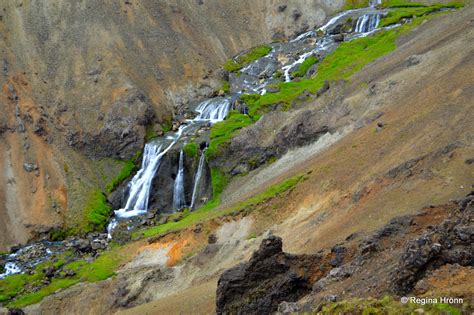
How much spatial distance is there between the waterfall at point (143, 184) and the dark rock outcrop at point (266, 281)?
35.8m

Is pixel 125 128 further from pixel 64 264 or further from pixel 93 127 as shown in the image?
pixel 64 264

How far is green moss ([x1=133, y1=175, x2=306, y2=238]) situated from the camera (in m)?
35.4

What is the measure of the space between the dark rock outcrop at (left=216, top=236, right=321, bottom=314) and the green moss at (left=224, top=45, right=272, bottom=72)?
5877 cm

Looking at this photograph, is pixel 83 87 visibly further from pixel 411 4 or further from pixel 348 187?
pixel 411 4

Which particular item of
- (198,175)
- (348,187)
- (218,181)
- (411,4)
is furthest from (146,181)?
(411,4)

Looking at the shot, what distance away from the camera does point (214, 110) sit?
210ft

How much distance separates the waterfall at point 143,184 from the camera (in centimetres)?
5400

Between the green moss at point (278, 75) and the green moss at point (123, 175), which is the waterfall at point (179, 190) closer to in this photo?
the green moss at point (123, 175)

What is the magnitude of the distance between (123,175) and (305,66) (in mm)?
28983

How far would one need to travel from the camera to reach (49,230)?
167ft

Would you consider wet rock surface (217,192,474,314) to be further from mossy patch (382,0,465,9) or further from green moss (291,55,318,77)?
mossy patch (382,0,465,9)

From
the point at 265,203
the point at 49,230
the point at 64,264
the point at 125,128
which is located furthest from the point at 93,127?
the point at 265,203

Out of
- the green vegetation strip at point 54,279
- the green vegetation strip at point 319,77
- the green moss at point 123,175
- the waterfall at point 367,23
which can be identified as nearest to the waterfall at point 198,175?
the green vegetation strip at point 319,77

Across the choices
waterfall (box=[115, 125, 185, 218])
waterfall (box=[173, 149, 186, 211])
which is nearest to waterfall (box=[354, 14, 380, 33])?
waterfall (box=[115, 125, 185, 218])
